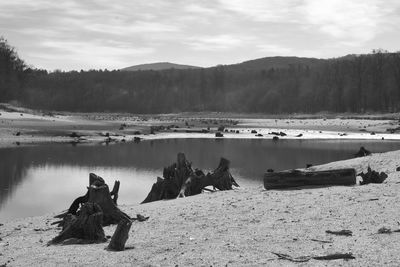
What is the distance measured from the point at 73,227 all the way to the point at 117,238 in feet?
5.11

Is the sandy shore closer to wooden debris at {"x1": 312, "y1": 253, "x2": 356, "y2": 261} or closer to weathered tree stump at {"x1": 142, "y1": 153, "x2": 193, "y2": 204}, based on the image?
wooden debris at {"x1": 312, "y1": 253, "x2": 356, "y2": 261}

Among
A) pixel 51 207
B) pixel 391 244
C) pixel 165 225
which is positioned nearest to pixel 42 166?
pixel 51 207

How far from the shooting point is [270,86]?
146 metres

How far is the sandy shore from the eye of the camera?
7836 mm

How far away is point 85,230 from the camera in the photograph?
9805 millimetres

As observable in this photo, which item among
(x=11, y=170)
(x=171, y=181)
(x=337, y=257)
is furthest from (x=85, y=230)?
(x=11, y=170)

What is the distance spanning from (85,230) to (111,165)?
18.5 m

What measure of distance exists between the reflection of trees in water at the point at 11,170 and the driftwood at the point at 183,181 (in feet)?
16.1

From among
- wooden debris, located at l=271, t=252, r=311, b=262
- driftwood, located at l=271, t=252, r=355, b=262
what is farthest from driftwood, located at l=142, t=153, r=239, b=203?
driftwood, located at l=271, t=252, r=355, b=262

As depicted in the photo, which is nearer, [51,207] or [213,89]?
[51,207]

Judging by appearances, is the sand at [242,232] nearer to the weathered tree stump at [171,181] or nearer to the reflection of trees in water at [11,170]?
the weathered tree stump at [171,181]

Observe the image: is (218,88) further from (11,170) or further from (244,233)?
(244,233)

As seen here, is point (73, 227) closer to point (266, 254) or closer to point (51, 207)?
point (266, 254)

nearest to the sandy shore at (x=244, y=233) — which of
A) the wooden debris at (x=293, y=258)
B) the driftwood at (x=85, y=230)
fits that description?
the wooden debris at (x=293, y=258)
